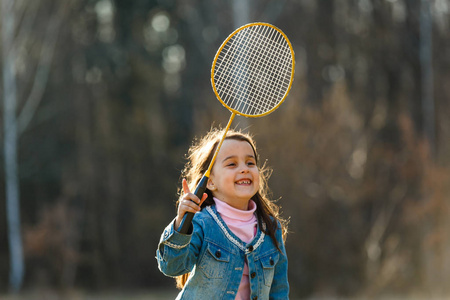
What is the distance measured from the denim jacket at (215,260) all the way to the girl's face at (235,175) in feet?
0.35

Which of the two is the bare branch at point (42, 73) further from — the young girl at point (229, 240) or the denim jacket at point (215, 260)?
the denim jacket at point (215, 260)

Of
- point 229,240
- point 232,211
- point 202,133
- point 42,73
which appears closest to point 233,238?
point 229,240

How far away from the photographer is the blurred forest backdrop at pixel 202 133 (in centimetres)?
1170

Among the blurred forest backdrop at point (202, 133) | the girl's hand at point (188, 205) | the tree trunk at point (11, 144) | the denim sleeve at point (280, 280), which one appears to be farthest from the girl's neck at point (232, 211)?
the tree trunk at point (11, 144)

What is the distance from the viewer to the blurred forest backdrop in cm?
1170

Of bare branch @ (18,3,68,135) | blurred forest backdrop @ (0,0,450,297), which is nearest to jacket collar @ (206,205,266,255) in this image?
blurred forest backdrop @ (0,0,450,297)

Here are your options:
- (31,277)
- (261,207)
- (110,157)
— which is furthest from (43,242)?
(261,207)

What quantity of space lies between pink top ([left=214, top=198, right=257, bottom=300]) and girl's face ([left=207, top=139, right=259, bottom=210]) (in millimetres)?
39

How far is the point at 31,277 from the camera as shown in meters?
14.5

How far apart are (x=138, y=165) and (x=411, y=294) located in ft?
21.4

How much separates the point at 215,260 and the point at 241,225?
9.6 inches

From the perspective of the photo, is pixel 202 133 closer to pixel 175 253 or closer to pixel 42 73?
pixel 42 73

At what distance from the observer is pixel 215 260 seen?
3.30 meters

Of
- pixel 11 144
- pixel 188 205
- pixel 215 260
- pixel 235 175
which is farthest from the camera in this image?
pixel 11 144
